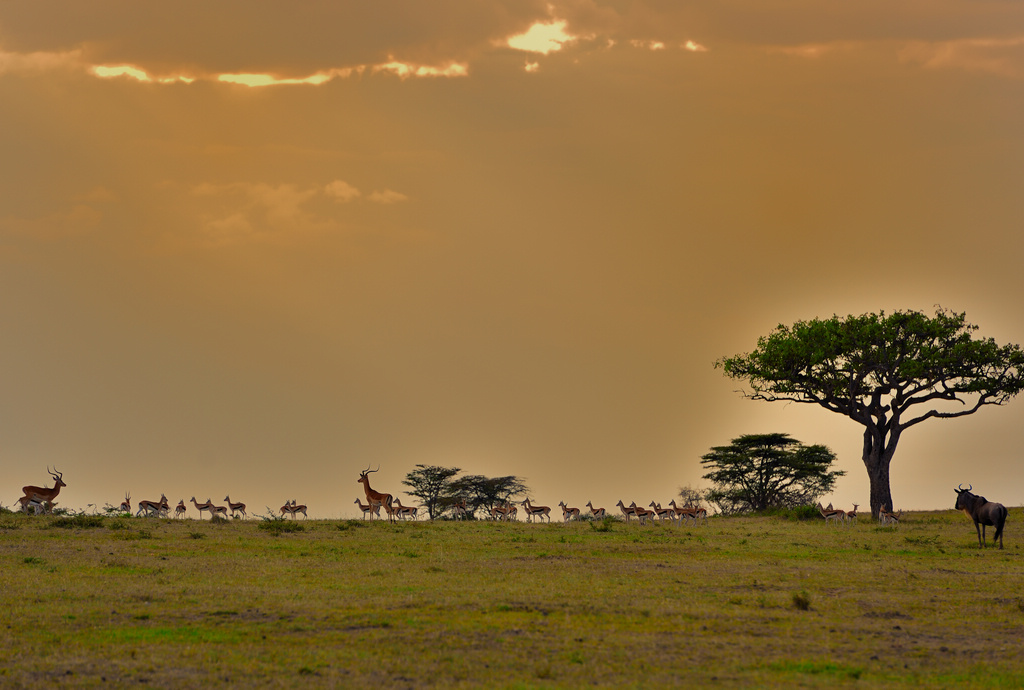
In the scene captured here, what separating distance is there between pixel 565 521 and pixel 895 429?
739 inches

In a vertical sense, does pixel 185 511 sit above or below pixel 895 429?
below

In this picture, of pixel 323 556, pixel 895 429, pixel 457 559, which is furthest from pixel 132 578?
pixel 895 429

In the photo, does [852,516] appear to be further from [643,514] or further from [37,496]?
[37,496]

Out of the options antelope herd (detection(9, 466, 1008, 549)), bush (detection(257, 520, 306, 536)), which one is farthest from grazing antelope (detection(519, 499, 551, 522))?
bush (detection(257, 520, 306, 536))

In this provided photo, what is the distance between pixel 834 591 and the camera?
846 inches

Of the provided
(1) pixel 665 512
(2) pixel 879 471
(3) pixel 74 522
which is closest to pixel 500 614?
(3) pixel 74 522

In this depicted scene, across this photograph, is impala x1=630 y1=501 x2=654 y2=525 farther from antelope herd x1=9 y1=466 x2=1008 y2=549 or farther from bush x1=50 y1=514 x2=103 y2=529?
bush x1=50 y1=514 x2=103 y2=529

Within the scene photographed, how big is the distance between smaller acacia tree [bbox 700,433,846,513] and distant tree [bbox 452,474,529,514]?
45.4ft

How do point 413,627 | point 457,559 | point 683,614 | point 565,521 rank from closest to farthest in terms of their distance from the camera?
point 413,627
point 683,614
point 457,559
point 565,521

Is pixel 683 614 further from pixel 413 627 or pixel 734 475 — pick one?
pixel 734 475

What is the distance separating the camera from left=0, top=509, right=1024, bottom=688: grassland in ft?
46.3

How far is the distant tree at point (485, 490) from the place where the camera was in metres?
68.8

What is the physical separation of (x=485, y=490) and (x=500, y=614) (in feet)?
168

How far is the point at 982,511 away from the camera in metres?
33.5
